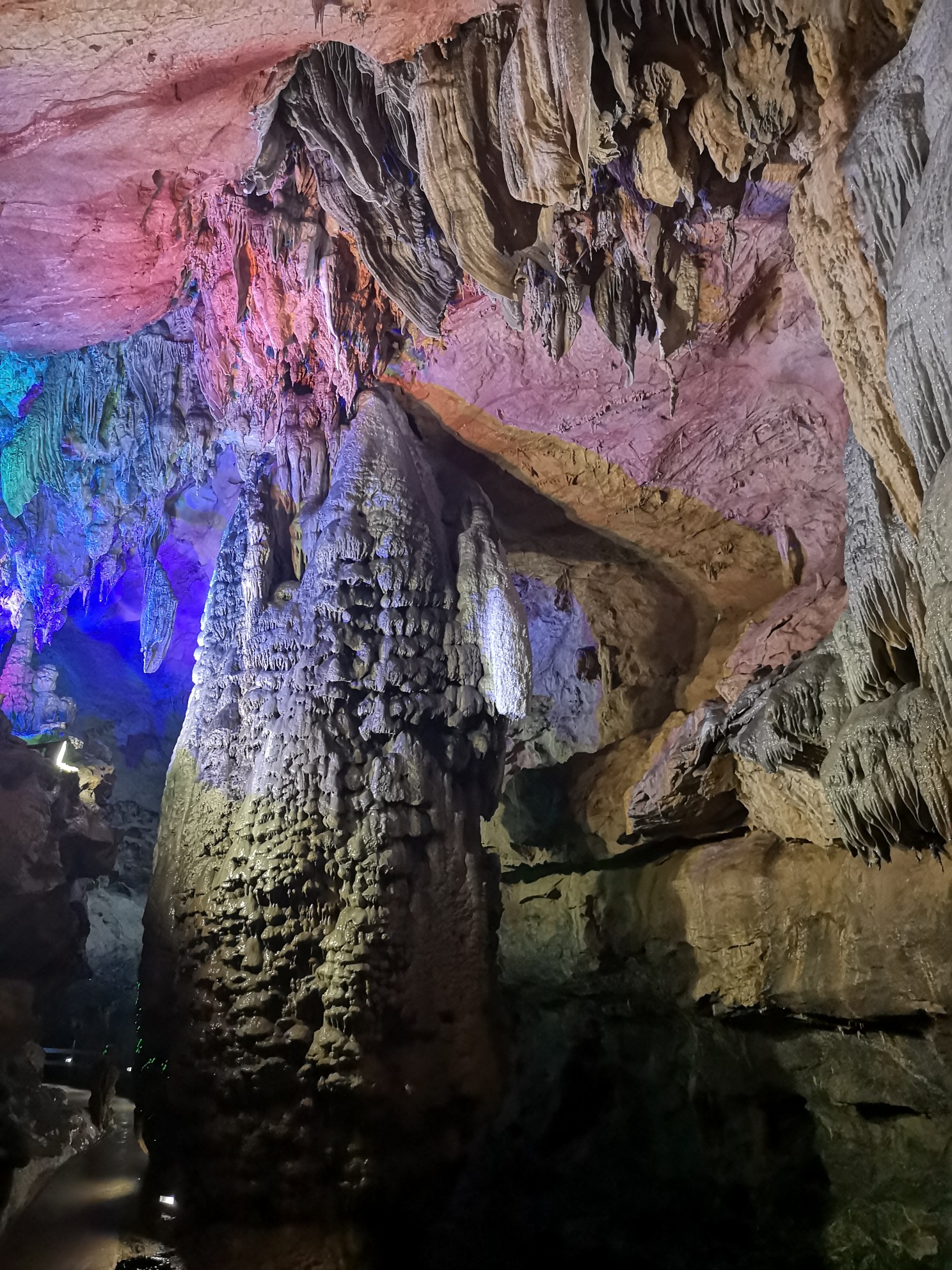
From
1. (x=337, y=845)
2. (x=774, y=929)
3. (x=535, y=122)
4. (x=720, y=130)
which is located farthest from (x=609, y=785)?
(x=535, y=122)

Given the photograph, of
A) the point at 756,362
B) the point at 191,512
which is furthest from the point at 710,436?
the point at 191,512

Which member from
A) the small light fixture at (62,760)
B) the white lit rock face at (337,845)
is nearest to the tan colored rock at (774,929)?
the white lit rock face at (337,845)

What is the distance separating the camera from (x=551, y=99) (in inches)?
112

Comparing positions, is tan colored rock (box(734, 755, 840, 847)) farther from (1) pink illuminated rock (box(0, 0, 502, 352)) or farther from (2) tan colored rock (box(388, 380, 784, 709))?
(1) pink illuminated rock (box(0, 0, 502, 352))

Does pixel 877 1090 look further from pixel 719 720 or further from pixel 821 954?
pixel 719 720

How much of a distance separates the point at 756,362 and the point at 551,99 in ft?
7.46

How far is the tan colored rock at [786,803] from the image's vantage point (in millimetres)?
4453

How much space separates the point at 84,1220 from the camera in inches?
193

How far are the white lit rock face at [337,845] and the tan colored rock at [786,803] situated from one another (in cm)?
134

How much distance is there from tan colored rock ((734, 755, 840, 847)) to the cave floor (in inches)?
144

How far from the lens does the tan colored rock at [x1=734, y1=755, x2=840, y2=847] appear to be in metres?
4.45

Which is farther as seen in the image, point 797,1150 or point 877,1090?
point 797,1150

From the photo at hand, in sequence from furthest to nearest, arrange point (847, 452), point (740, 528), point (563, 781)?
point (563, 781), point (740, 528), point (847, 452)

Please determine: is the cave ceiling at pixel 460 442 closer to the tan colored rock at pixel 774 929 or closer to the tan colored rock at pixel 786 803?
the tan colored rock at pixel 786 803
